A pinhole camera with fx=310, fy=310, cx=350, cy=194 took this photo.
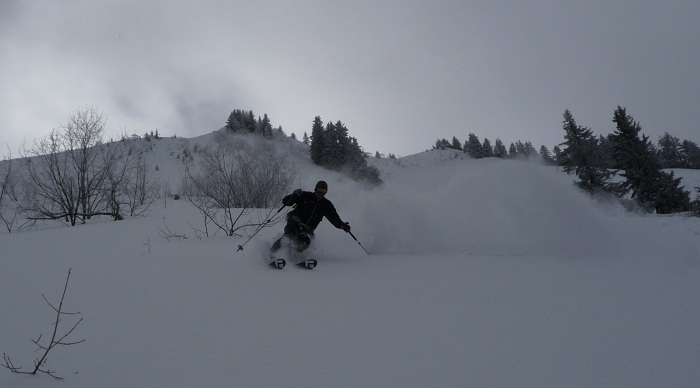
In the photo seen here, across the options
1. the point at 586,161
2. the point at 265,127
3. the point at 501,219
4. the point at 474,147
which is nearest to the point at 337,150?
the point at 265,127

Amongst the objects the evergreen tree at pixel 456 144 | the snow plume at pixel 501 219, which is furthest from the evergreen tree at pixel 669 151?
the snow plume at pixel 501 219

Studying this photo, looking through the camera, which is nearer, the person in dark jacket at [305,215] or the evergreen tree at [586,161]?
the person in dark jacket at [305,215]

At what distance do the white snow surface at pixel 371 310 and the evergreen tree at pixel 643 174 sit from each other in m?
20.4

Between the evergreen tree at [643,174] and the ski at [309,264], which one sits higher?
the evergreen tree at [643,174]

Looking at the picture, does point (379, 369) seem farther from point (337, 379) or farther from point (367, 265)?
point (367, 265)

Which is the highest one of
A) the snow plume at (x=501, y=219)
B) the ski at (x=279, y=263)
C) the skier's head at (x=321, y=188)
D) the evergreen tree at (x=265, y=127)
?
the evergreen tree at (x=265, y=127)

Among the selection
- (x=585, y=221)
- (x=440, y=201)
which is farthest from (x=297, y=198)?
(x=585, y=221)

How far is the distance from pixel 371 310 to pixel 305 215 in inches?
111

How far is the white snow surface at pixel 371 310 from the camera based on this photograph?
1.63 metres

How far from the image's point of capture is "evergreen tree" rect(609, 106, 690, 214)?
20.3 meters

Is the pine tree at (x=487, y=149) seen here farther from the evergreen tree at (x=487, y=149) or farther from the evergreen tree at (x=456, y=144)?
the evergreen tree at (x=456, y=144)

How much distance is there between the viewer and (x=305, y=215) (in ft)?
Result: 17.1

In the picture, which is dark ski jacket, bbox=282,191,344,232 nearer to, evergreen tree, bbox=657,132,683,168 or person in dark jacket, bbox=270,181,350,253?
person in dark jacket, bbox=270,181,350,253

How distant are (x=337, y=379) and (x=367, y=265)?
3099mm
